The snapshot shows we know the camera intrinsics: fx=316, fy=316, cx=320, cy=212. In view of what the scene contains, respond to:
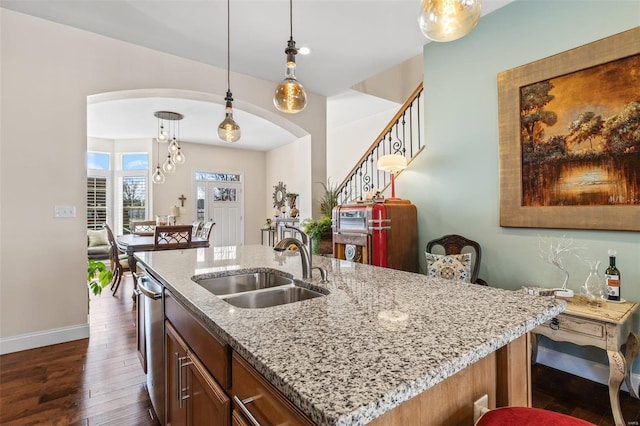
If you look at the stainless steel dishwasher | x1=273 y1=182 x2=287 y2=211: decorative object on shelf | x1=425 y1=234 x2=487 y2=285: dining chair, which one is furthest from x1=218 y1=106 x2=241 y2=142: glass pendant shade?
x1=273 y1=182 x2=287 y2=211: decorative object on shelf

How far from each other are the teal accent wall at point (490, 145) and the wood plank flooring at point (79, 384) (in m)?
2.75

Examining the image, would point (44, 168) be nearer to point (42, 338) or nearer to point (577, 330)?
point (42, 338)

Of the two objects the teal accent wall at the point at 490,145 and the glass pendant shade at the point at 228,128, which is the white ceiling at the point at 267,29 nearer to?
the teal accent wall at the point at 490,145

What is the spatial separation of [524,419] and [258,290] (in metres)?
1.04

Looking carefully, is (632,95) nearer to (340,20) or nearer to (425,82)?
(425,82)

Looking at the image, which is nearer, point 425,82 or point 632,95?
point 632,95

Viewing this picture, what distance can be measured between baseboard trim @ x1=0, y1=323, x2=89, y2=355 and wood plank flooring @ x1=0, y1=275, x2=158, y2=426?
0.22 ft

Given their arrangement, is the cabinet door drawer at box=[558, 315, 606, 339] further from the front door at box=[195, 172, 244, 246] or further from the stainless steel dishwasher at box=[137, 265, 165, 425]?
the front door at box=[195, 172, 244, 246]

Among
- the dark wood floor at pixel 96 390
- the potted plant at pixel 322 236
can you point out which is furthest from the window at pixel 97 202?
the potted plant at pixel 322 236

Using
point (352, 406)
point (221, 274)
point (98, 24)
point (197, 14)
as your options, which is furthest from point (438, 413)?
point (98, 24)

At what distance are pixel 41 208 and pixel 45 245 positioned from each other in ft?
1.09

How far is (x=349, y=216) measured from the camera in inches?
132

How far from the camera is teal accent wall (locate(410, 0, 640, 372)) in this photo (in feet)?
7.07

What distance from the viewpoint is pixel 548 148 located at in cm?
238
